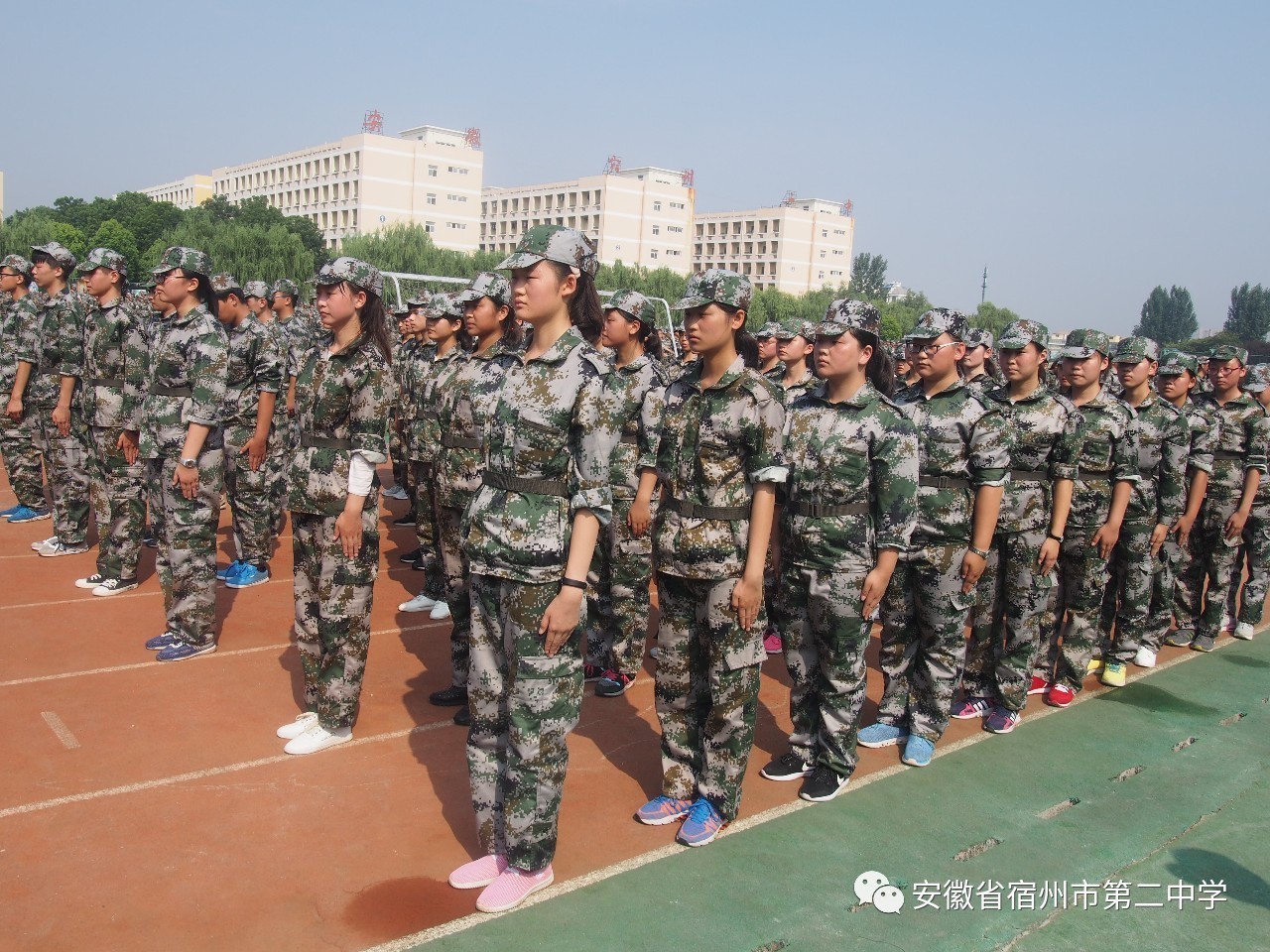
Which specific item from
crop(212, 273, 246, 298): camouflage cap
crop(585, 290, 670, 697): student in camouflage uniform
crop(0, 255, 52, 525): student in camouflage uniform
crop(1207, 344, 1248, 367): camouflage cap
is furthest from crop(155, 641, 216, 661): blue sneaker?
crop(1207, 344, 1248, 367): camouflage cap

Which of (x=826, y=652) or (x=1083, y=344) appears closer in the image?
(x=826, y=652)

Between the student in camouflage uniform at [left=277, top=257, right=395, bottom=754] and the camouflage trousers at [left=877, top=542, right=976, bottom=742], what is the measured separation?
2.56m

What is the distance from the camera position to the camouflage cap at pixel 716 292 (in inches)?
140

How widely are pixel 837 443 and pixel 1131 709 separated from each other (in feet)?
9.95

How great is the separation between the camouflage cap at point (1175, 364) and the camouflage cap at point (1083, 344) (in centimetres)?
109

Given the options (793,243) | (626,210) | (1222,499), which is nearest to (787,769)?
(1222,499)

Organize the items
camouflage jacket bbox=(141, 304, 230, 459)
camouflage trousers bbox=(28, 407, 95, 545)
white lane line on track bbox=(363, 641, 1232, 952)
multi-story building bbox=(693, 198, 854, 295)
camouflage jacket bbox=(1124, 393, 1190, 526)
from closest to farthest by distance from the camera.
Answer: white lane line on track bbox=(363, 641, 1232, 952) < camouflage jacket bbox=(141, 304, 230, 459) < camouflage jacket bbox=(1124, 393, 1190, 526) < camouflage trousers bbox=(28, 407, 95, 545) < multi-story building bbox=(693, 198, 854, 295)

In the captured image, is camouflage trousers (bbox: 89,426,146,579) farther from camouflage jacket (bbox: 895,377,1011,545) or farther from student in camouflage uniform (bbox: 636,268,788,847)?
camouflage jacket (bbox: 895,377,1011,545)

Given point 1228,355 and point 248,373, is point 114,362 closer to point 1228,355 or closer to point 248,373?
point 248,373

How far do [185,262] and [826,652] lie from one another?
4226mm

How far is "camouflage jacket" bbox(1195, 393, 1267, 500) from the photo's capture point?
6891 mm

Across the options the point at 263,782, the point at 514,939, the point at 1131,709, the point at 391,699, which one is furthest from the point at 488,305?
the point at 1131,709

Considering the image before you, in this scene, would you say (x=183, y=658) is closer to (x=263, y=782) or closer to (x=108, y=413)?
(x=263, y=782)

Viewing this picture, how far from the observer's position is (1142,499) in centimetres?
610
